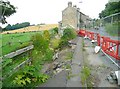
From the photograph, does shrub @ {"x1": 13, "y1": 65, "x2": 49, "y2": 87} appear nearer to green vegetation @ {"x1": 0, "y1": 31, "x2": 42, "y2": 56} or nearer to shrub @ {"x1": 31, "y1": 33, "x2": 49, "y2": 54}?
green vegetation @ {"x1": 0, "y1": 31, "x2": 42, "y2": 56}

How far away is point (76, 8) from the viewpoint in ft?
187

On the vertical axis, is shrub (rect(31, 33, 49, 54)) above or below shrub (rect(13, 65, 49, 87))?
above

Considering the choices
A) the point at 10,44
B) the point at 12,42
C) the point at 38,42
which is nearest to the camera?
the point at 38,42

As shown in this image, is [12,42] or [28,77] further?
[12,42]

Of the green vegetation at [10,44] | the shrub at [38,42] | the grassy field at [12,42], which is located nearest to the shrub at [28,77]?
the grassy field at [12,42]

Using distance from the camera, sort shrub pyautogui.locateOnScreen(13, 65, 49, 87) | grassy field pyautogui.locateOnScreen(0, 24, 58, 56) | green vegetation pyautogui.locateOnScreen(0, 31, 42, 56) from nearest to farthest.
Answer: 1. shrub pyautogui.locateOnScreen(13, 65, 49, 87)
2. grassy field pyautogui.locateOnScreen(0, 24, 58, 56)
3. green vegetation pyautogui.locateOnScreen(0, 31, 42, 56)

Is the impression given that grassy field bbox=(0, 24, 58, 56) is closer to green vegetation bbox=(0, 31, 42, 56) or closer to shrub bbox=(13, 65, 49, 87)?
green vegetation bbox=(0, 31, 42, 56)

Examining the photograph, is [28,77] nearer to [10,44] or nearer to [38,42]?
[38,42]

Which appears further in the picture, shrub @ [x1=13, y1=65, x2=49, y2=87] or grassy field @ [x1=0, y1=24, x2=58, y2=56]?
grassy field @ [x1=0, y1=24, x2=58, y2=56]

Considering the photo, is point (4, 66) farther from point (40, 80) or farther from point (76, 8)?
point (76, 8)

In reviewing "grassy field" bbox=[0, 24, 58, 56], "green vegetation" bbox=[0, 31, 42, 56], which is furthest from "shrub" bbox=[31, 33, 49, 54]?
"grassy field" bbox=[0, 24, 58, 56]

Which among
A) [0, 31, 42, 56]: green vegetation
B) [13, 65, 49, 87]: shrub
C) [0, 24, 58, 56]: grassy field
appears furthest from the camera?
[0, 31, 42, 56]: green vegetation

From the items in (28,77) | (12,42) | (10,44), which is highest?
(10,44)

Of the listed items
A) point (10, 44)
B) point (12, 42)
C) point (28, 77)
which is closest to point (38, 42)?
point (10, 44)
